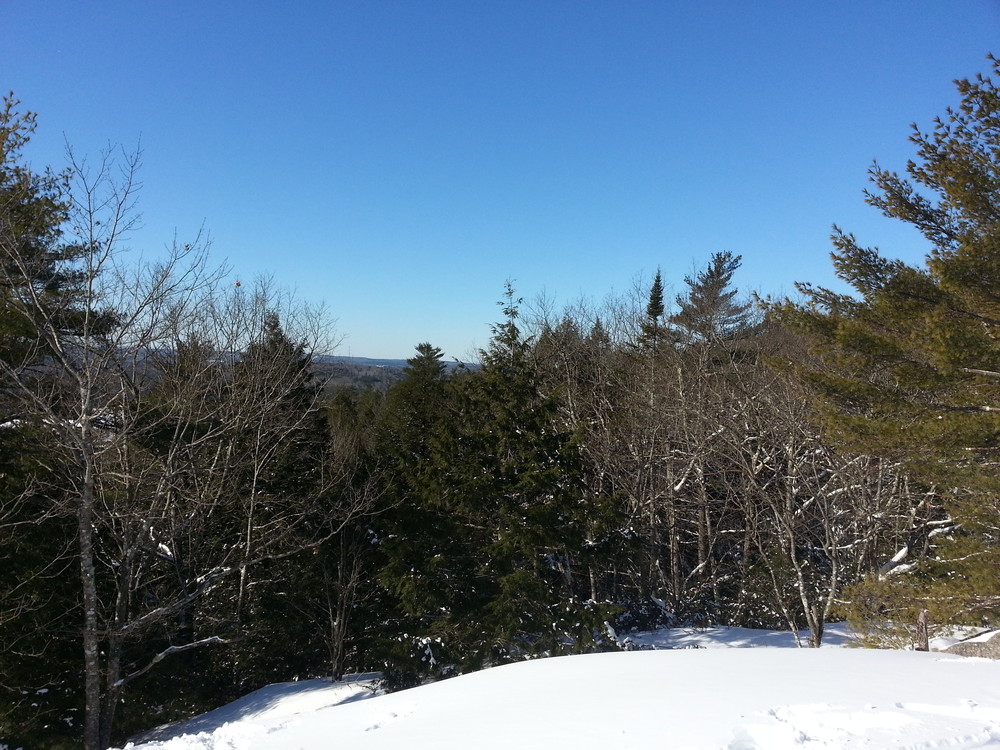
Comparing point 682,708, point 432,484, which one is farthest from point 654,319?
point 682,708

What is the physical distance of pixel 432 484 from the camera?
1163 centimetres

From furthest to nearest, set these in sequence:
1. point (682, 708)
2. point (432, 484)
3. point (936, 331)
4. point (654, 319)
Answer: point (654, 319)
point (432, 484)
point (936, 331)
point (682, 708)

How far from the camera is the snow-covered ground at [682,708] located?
12.8 ft

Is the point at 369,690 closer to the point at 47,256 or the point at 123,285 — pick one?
the point at 123,285

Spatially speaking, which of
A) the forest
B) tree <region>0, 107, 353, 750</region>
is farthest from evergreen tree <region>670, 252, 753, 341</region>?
tree <region>0, 107, 353, 750</region>

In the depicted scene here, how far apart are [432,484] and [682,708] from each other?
7672mm

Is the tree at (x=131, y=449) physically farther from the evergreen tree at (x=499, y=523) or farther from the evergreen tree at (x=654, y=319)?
the evergreen tree at (x=654, y=319)

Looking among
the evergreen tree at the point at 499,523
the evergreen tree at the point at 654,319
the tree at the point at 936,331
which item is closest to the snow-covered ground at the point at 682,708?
the tree at the point at 936,331

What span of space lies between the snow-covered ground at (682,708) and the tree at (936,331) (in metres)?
2.72

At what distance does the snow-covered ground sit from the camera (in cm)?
389

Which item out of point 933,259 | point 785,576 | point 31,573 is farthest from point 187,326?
point 785,576

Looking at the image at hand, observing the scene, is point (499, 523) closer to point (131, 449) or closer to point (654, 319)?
point (131, 449)

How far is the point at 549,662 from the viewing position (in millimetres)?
6816

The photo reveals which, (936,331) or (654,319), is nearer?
(936,331)
